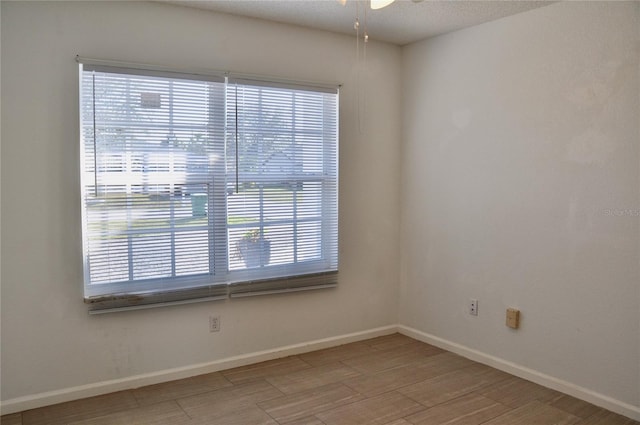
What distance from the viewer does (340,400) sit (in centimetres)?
310

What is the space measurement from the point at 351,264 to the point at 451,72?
1.65 m

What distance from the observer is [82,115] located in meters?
3.01

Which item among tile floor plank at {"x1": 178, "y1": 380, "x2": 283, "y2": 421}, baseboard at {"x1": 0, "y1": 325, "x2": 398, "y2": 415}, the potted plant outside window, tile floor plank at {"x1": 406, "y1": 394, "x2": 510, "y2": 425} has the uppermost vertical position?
the potted plant outside window

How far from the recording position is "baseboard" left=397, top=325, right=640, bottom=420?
2.92m

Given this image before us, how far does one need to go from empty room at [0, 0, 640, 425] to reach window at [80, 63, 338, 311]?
1 cm

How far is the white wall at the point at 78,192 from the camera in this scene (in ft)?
9.50

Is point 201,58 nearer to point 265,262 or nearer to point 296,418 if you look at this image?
point 265,262

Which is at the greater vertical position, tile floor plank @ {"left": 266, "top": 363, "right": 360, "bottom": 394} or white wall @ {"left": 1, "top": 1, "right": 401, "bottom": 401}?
white wall @ {"left": 1, "top": 1, "right": 401, "bottom": 401}

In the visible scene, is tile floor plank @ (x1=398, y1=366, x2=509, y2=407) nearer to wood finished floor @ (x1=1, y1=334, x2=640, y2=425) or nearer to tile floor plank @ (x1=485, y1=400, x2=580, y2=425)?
wood finished floor @ (x1=1, y1=334, x2=640, y2=425)

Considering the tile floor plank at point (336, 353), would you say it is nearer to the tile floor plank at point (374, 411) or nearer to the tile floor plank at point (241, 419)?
the tile floor plank at point (374, 411)

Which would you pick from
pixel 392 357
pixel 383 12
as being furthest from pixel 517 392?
pixel 383 12

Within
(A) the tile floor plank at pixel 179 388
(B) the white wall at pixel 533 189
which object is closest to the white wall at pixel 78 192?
(A) the tile floor plank at pixel 179 388

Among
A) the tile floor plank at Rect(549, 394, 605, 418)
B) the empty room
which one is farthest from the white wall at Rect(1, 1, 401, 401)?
the tile floor plank at Rect(549, 394, 605, 418)

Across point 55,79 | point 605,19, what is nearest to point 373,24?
point 605,19
